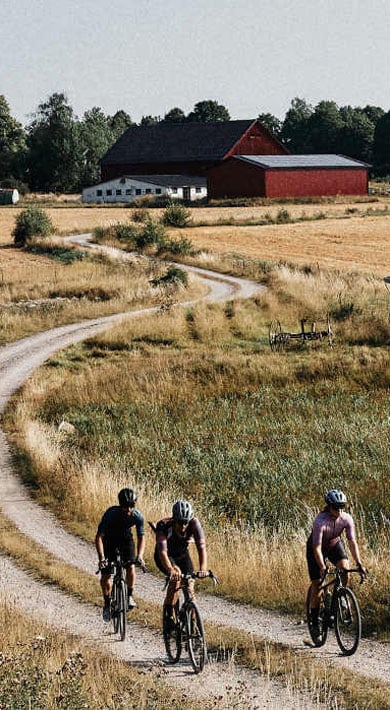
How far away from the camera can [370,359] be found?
101ft

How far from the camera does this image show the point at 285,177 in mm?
97750

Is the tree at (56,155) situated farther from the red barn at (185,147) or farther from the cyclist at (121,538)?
the cyclist at (121,538)

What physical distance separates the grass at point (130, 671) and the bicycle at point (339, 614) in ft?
1.17

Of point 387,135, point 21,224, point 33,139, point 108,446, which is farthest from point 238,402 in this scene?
point 387,135

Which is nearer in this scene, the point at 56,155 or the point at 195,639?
the point at 195,639

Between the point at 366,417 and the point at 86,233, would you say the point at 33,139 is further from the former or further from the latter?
the point at 366,417

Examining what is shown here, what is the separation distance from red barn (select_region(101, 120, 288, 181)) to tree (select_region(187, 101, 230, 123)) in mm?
54435

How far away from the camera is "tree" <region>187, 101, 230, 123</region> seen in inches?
6831

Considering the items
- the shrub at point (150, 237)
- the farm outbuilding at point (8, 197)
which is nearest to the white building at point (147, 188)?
the farm outbuilding at point (8, 197)

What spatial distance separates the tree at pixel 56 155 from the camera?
126 m

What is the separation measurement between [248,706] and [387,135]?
13354 cm

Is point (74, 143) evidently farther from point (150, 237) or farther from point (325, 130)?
point (150, 237)

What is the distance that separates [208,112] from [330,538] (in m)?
168

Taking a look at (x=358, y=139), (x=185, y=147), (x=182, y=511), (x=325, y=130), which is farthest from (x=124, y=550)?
(x=325, y=130)
